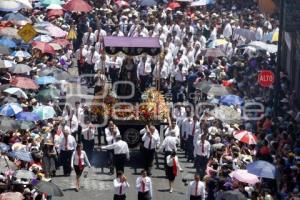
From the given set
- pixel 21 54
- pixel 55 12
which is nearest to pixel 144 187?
pixel 21 54

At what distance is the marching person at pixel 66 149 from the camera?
3028 centimetres

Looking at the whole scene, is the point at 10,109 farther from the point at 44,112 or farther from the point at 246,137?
the point at 246,137

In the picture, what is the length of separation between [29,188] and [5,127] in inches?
163

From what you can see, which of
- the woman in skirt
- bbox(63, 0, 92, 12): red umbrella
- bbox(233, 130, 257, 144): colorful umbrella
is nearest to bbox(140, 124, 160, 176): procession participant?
the woman in skirt

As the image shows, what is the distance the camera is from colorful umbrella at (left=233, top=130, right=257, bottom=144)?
29.3 metres

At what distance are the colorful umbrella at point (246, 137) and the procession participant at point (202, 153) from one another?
0.99m

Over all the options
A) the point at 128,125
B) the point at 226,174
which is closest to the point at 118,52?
the point at 128,125

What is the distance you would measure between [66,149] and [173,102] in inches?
311

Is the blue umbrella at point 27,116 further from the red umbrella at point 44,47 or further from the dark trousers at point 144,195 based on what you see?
the red umbrella at point 44,47

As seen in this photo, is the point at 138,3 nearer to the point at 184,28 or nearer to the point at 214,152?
the point at 184,28

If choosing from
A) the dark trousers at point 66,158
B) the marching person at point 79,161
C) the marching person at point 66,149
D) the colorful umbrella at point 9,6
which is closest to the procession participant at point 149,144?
the marching person at point 66,149

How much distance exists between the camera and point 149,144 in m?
30.9

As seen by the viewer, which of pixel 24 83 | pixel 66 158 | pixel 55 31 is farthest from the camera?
pixel 55 31

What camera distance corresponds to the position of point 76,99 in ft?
119
